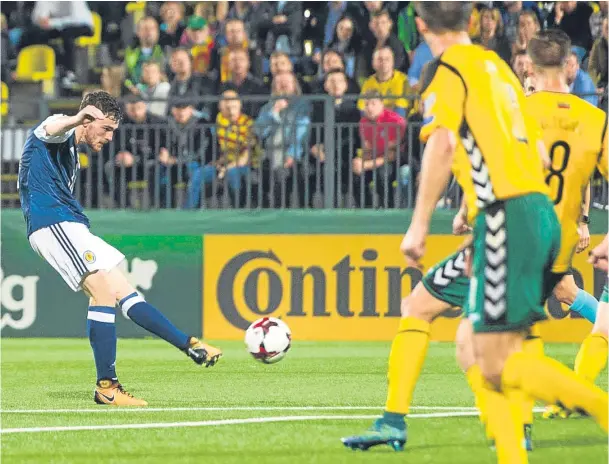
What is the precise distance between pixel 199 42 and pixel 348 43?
7.74ft

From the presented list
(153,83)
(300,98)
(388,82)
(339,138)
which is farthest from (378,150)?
(153,83)

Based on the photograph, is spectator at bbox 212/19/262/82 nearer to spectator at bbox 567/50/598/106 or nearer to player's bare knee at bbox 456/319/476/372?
spectator at bbox 567/50/598/106

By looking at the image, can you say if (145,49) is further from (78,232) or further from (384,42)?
(78,232)

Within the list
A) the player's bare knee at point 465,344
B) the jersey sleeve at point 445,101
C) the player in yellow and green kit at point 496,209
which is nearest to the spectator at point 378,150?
the player's bare knee at point 465,344

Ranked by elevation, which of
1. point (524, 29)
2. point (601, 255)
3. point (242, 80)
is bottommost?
point (601, 255)

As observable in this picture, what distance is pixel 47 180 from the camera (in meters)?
9.67

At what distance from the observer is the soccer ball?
10062mm

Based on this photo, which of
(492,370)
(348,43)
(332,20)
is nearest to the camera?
(492,370)

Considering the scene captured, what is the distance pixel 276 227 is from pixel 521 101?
9435 mm

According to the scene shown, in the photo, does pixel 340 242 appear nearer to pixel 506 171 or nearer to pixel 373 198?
pixel 373 198

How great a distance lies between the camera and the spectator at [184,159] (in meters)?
15.7

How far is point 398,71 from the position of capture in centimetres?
1585

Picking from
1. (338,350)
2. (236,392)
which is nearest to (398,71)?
(338,350)

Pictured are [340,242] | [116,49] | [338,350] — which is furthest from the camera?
[116,49]
